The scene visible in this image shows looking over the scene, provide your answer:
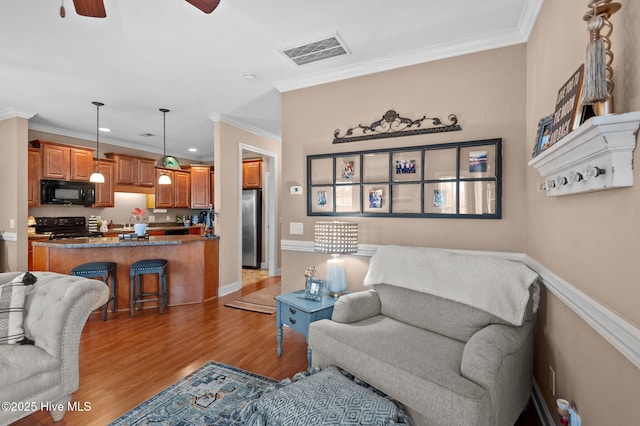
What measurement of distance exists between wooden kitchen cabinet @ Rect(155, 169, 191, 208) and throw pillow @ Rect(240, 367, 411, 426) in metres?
6.33

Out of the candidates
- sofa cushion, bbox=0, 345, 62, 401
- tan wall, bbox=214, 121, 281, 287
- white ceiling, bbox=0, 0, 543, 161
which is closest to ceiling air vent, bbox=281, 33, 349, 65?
white ceiling, bbox=0, 0, 543, 161

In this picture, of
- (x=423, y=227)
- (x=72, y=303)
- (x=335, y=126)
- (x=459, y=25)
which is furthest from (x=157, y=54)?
(x=423, y=227)

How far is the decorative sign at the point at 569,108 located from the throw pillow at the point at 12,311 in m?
3.06

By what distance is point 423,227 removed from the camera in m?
2.89

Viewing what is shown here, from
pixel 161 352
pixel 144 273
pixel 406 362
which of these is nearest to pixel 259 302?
pixel 144 273

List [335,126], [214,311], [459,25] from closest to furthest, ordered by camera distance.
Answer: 1. [459,25]
2. [335,126]
3. [214,311]

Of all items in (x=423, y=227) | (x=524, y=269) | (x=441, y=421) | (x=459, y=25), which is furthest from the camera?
(x=423, y=227)

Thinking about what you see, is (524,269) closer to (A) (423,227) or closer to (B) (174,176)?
(A) (423,227)

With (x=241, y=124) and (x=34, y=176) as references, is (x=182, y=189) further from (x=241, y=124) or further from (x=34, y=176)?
(x=241, y=124)

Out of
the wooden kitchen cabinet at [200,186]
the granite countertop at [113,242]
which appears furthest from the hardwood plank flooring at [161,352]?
the wooden kitchen cabinet at [200,186]

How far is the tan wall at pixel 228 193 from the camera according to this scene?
479 centimetres

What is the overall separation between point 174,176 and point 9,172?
2.82m

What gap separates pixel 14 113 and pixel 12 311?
4.10m

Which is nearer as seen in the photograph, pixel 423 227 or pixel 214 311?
pixel 423 227
